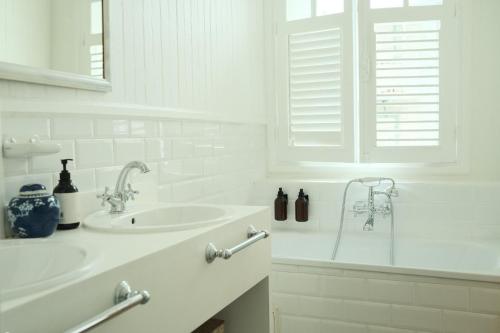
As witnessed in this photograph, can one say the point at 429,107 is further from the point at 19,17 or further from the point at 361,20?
the point at 19,17

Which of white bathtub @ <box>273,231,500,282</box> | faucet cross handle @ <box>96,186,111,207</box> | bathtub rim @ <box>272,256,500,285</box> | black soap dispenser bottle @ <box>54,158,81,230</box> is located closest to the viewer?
black soap dispenser bottle @ <box>54,158,81,230</box>

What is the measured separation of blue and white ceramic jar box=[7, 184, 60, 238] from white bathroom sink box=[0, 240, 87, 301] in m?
0.12

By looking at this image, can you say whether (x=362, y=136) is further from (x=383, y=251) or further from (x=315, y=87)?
(x=383, y=251)

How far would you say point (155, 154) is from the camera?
2.15 m

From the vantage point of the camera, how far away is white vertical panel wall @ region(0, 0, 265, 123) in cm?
176

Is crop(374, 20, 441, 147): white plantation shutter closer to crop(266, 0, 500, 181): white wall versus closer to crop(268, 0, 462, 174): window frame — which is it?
crop(268, 0, 462, 174): window frame

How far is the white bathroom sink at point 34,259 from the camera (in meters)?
1.15

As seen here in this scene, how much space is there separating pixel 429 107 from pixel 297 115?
0.82 meters

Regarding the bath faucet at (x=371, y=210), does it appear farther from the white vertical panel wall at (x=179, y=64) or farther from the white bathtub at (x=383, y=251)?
the white vertical panel wall at (x=179, y=64)

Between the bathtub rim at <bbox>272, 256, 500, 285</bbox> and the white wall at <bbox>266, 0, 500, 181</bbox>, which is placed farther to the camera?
the white wall at <bbox>266, 0, 500, 181</bbox>

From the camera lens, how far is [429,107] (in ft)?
9.87

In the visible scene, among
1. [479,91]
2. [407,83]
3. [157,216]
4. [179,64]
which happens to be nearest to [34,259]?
[157,216]

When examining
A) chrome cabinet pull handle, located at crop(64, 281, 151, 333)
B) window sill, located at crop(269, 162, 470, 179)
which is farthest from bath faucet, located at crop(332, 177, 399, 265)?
chrome cabinet pull handle, located at crop(64, 281, 151, 333)

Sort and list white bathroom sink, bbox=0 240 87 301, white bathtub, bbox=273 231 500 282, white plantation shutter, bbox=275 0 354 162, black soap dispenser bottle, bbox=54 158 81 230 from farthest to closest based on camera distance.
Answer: white plantation shutter, bbox=275 0 354 162, white bathtub, bbox=273 231 500 282, black soap dispenser bottle, bbox=54 158 81 230, white bathroom sink, bbox=0 240 87 301
